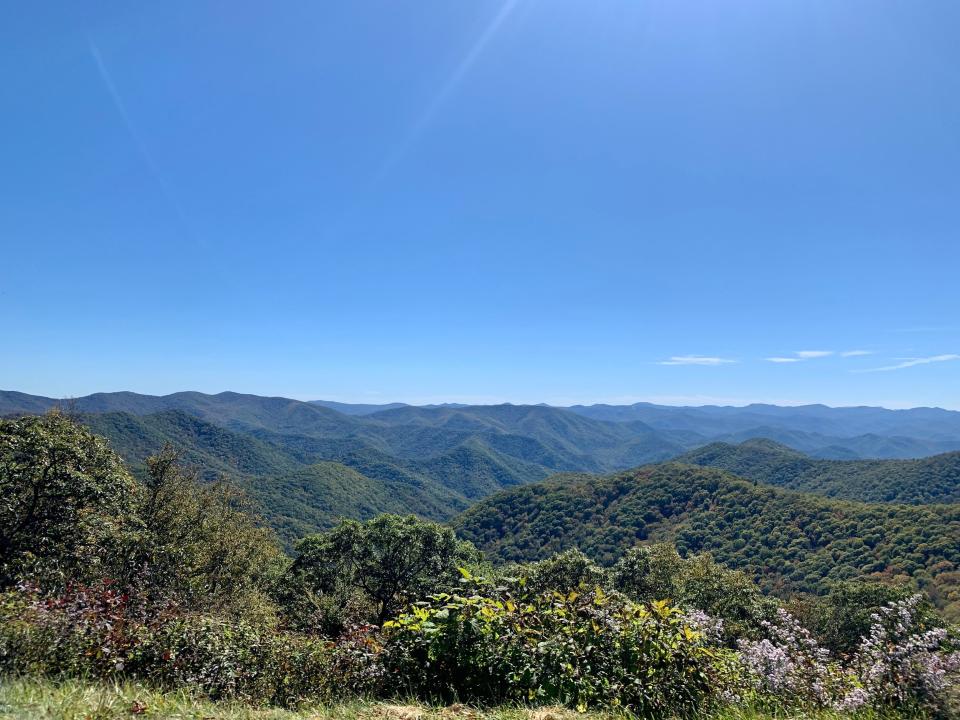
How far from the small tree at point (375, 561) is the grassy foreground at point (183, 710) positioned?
66.6ft

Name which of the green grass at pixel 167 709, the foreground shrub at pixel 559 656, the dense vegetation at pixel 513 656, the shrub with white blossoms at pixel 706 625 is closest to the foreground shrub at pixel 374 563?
the dense vegetation at pixel 513 656

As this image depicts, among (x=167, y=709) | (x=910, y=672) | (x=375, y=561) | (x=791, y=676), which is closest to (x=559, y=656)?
(x=791, y=676)

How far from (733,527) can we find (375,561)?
93.5 metres

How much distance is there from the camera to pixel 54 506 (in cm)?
1312

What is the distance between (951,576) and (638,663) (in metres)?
77.0

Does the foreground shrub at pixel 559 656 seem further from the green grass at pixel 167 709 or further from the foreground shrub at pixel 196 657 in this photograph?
the foreground shrub at pixel 196 657

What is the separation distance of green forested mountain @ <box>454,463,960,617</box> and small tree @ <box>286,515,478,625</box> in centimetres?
4664

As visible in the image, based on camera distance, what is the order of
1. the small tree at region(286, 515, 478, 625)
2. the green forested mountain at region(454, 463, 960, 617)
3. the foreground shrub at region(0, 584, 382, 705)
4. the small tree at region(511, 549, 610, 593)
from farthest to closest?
the green forested mountain at region(454, 463, 960, 617), the small tree at region(511, 549, 610, 593), the small tree at region(286, 515, 478, 625), the foreground shrub at region(0, 584, 382, 705)

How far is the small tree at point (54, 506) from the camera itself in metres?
12.3

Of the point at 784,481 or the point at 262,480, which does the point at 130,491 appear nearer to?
the point at 262,480

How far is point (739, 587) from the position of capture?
2573cm

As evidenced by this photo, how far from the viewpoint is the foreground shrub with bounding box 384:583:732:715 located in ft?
13.1

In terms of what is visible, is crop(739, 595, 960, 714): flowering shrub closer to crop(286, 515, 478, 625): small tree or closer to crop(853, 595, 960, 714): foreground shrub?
crop(853, 595, 960, 714): foreground shrub

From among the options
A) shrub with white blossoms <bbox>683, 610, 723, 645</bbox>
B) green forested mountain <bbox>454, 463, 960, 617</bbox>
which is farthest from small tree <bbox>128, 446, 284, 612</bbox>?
green forested mountain <bbox>454, 463, 960, 617</bbox>
